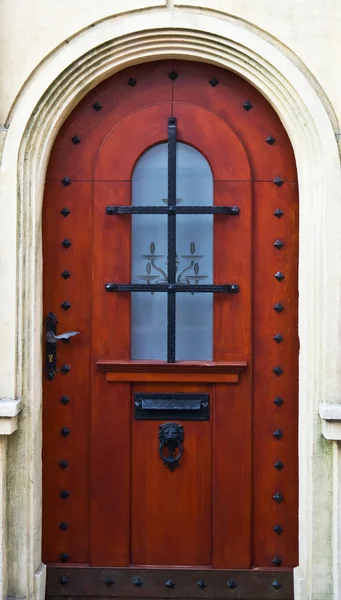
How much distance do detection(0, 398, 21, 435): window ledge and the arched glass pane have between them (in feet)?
2.09

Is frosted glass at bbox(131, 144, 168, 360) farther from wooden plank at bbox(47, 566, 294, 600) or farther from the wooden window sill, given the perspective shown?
wooden plank at bbox(47, 566, 294, 600)

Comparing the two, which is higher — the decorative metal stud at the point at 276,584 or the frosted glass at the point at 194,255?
the frosted glass at the point at 194,255

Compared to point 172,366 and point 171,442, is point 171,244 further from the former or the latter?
point 171,442

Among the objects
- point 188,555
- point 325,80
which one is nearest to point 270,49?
point 325,80

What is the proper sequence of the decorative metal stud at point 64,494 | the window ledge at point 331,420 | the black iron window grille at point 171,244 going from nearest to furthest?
1. the window ledge at point 331,420
2. the black iron window grille at point 171,244
3. the decorative metal stud at point 64,494

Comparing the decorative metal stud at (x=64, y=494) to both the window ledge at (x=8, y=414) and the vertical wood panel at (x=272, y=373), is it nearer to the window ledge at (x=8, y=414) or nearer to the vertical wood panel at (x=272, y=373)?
the window ledge at (x=8, y=414)

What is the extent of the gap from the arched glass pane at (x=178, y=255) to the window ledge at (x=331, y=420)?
2.08ft

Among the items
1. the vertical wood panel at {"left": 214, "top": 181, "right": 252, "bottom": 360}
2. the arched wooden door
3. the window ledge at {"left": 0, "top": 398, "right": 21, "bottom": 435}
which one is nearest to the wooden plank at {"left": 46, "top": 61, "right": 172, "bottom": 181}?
the arched wooden door

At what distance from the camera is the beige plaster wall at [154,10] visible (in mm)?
3670

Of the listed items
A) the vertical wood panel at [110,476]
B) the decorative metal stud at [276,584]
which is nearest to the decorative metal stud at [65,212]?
the vertical wood panel at [110,476]

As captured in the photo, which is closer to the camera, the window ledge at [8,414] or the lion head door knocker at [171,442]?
the window ledge at [8,414]

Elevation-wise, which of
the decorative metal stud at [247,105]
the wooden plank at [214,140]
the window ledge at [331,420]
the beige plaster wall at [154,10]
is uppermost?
the beige plaster wall at [154,10]

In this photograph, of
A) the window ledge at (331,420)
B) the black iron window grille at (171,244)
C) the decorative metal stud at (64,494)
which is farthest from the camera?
the decorative metal stud at (64,494)

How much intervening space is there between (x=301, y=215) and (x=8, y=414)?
64.4 inches
